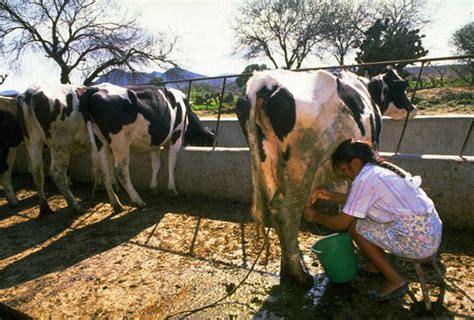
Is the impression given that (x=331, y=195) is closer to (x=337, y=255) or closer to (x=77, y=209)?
(x=337, y=255)

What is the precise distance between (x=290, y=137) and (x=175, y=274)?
6.18ft

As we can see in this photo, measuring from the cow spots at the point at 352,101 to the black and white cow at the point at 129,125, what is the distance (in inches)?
146

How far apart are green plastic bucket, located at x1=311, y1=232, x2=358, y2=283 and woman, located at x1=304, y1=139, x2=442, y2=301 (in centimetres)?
25

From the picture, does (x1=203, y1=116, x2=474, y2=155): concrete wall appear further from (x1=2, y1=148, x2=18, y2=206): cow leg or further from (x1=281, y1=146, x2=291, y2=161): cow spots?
(x1=2, y1=148, x2=18, y2=206): cow leg

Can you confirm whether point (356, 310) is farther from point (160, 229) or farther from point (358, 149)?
point (160, 229)

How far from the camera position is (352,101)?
13.2 ft

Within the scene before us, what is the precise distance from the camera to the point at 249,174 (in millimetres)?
5980

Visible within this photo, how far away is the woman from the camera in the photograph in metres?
2.92

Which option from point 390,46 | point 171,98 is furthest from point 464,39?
point 171,98

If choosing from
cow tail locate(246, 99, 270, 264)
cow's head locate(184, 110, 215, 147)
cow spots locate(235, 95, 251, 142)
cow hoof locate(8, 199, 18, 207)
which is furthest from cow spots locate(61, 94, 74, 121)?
cow tail locate(246, 99, 270, 264)

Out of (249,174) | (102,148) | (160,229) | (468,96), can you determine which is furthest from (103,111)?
(468,96)

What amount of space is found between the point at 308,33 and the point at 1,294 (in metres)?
35.3

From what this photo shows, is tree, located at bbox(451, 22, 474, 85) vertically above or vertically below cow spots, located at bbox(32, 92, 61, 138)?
Answer: above

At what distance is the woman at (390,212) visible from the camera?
9.58 ft
